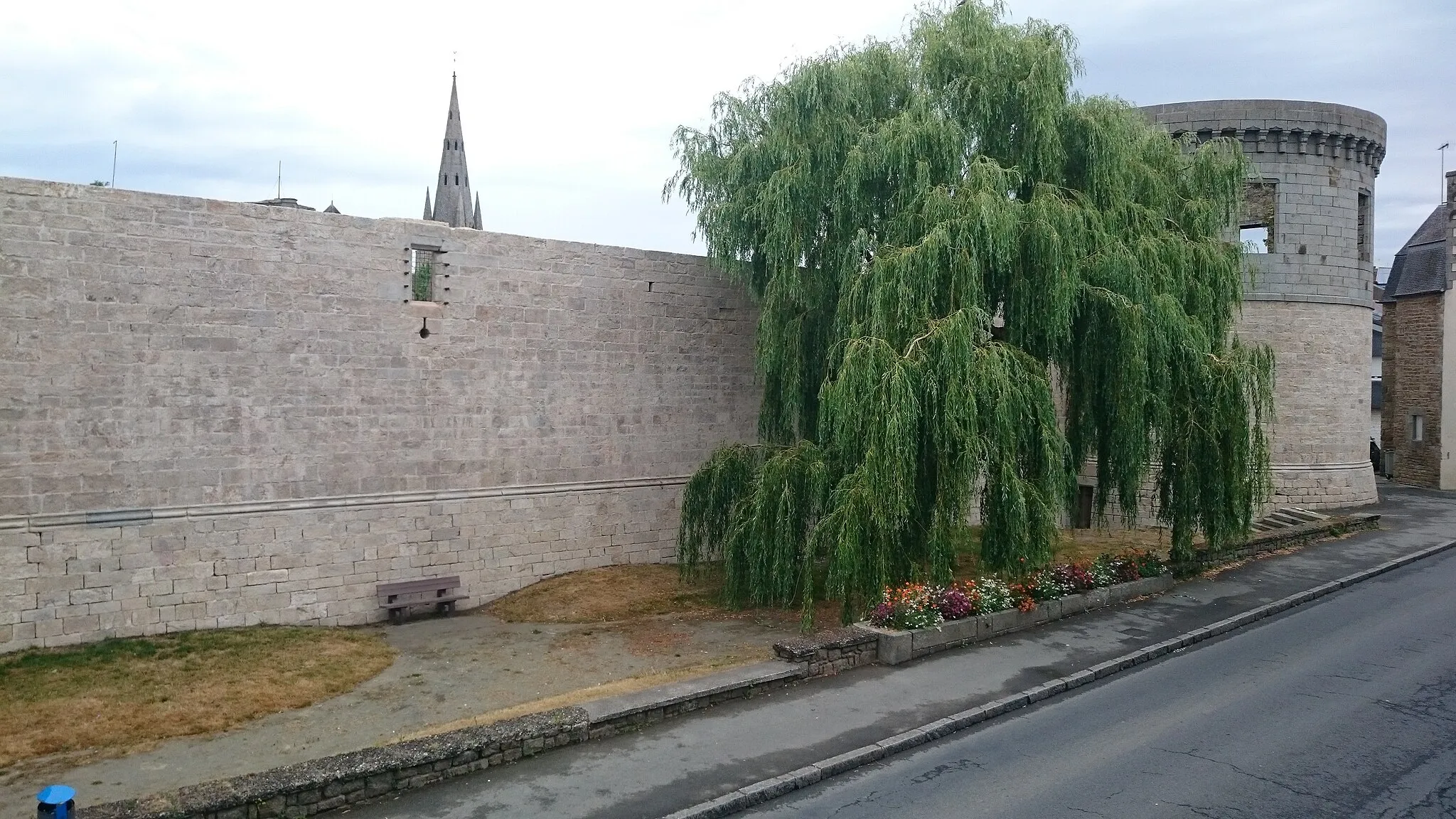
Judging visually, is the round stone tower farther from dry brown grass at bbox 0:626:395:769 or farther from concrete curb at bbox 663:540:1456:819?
dry brown grass at bbox 0:626:395:769

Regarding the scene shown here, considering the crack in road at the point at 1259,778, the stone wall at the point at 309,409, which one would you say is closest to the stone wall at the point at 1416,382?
the stone wall at the point at 309,409

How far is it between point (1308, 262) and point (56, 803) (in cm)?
2310

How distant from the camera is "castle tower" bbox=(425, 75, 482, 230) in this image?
44625 mm

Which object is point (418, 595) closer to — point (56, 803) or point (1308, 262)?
point (56, 803)

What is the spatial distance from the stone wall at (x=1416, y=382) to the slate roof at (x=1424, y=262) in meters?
0.25

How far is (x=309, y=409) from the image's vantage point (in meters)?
13.1

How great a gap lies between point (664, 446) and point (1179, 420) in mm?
8212

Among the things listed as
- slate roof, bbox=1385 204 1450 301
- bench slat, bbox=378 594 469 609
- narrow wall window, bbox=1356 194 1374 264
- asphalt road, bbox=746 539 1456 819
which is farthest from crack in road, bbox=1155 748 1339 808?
slate roof, bbox=1385 204 1450 301

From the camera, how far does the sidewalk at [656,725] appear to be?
680cm

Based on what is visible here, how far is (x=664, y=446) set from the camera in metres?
16.7

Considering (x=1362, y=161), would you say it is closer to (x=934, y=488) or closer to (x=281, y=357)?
(x=934, y=488)

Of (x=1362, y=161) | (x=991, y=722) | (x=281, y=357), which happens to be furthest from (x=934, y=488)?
(x=1362, y=161)

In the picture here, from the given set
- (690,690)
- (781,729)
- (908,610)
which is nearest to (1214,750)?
(908,610)

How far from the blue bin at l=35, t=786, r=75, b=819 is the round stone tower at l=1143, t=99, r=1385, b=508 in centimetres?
2151
